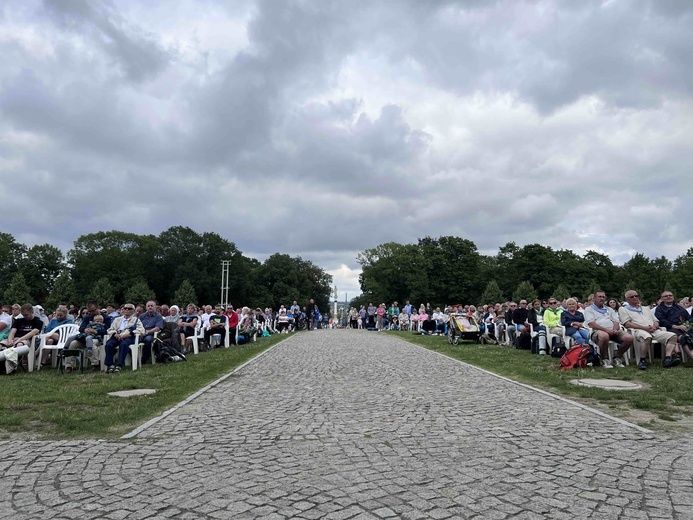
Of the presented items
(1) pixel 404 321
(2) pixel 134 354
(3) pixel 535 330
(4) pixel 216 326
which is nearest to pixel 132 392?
(2) pixel 134 354

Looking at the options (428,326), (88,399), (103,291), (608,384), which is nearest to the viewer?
(88,399)

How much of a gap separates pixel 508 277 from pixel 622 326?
69.9 m

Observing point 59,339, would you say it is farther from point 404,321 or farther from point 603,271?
point 603,271

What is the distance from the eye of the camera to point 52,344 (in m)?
13.1

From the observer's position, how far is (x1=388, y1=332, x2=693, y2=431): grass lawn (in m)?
6.71

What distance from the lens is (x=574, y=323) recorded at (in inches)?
505

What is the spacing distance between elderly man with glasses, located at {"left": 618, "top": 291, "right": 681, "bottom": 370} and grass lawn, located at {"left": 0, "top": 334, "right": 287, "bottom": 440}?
30.1 ft

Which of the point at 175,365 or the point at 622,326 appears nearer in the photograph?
the point at 622,326

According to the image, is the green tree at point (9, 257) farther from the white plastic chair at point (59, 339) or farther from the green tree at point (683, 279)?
the green tree at point (683, 279)

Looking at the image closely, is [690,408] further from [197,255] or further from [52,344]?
[197,255]

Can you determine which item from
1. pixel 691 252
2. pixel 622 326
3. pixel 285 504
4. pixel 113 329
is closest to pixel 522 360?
pixel 622 326

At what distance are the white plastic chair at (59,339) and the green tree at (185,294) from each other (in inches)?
2568

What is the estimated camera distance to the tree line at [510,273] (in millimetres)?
75250

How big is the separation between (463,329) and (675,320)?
28.5ft
